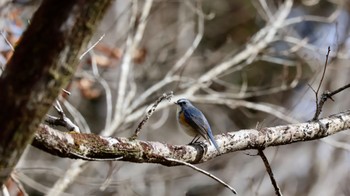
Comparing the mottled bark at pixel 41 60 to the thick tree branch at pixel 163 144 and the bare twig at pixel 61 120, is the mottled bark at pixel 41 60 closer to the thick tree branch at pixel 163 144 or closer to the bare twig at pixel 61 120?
the thick tree branch at pixel 163 144

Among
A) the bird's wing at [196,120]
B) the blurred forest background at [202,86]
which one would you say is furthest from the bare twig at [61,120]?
the blurred forest background at [202,86]

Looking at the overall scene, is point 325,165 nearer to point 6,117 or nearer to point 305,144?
point 305,144

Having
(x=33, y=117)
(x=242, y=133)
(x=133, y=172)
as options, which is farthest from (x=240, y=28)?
(x=33, y=117)

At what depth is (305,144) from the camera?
8.62 metres

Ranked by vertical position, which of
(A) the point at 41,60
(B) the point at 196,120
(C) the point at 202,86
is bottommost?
(A) the point at 41,60

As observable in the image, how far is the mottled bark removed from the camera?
1.29 meters

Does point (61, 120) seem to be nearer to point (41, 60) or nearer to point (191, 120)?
point (41, 60)

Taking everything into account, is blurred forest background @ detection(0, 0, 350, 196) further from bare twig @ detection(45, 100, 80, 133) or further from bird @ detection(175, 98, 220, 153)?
bare twig @ detection(45, 100, 80, 133)

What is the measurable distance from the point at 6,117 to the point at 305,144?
7761 mm

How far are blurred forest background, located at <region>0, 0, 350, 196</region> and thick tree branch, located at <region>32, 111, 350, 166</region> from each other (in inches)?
46.9

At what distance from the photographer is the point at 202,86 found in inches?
209

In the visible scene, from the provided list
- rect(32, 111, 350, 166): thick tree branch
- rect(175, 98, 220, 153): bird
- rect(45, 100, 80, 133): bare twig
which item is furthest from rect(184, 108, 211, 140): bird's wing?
rect(45, 100, 80, 133): bare twig

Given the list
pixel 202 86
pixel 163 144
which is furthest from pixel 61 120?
pixel 202 86

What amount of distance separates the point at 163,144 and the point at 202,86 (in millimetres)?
3051
